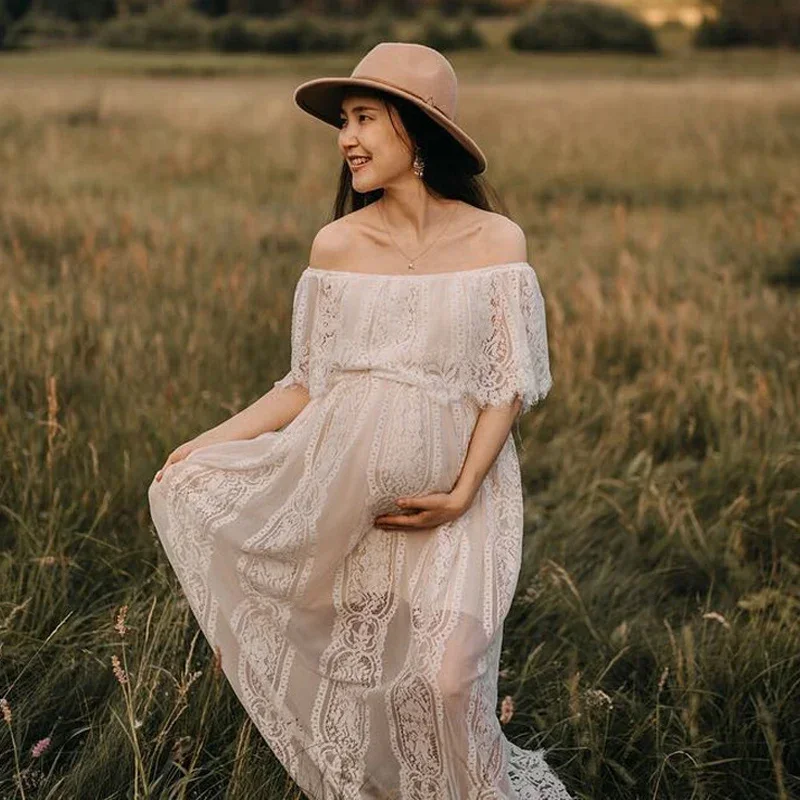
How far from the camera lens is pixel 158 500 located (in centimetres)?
244

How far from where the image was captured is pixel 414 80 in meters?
2.28

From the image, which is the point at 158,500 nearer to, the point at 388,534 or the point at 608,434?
the point at 388,534

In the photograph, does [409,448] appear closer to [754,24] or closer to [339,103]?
[339,103]

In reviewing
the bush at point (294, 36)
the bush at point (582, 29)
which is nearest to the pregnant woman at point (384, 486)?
the bush at point (294, 36)

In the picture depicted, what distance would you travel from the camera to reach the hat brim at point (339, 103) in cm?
226

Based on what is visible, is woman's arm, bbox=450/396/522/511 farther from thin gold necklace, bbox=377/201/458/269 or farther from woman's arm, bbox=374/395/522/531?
thin gold necklace, bbox=377/201/458/269

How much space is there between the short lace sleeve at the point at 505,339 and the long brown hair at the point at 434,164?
0.25 m

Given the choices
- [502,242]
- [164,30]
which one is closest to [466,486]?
[502,242]

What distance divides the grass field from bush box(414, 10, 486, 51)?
19581mm

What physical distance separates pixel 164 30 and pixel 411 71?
20.8 m

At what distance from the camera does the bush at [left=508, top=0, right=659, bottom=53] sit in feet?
95.7

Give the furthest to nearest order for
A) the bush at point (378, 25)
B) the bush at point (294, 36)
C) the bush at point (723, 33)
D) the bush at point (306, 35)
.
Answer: the bush at point (723, 33), the bush at point (306, 35), the bush at point (294, 36), the bush at point (378, 25)

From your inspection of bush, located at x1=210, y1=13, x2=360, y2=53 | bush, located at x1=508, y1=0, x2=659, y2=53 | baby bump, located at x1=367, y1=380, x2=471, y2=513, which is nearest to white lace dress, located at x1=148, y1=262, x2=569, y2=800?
baby bump, located at x1=367, y1=380, x2=471, y2=513

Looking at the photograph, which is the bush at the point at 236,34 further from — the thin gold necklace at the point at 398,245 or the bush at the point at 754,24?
the thin gold necklace at the point at 398,245
